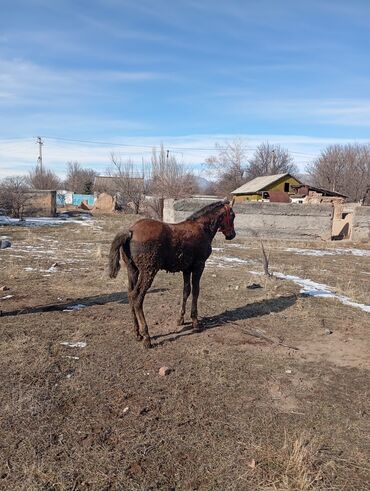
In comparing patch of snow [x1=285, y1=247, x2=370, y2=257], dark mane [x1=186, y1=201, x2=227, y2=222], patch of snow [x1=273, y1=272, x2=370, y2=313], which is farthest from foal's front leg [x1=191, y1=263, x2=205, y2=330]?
patch of snow [x1=285, y1=247, x2=370, y2=257]

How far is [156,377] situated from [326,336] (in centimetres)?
289

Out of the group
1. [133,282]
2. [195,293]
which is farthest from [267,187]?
[133,282]

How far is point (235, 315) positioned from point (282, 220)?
14.0 m

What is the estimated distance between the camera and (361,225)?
1997cm

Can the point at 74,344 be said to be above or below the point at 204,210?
below

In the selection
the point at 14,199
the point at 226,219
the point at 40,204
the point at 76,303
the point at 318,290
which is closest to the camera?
the point at 226,219

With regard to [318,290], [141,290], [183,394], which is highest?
[141,290]

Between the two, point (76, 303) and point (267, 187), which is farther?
point (267, 187)

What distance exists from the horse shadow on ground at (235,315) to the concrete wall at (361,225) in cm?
1347

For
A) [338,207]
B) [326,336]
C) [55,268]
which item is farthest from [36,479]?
[338,207]

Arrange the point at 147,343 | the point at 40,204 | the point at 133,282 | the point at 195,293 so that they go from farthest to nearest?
the point at 40,204
the point at 195,293
the point at 133,282
the point at 147,343

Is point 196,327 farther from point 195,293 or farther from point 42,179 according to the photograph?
point 42,179

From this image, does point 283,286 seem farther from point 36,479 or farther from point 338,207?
point 338,207

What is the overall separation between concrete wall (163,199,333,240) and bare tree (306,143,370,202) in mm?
38232
